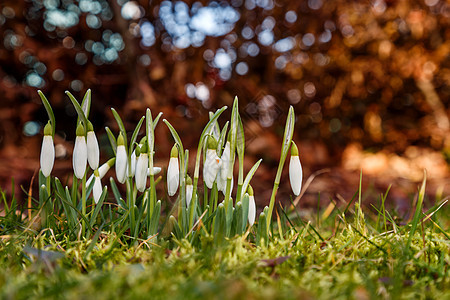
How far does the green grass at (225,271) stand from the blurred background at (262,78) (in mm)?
1876

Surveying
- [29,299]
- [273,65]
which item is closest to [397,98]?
[273,65]

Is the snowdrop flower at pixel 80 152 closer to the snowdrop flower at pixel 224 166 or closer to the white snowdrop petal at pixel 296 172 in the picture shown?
the snowdrop flower at pixel 224 166

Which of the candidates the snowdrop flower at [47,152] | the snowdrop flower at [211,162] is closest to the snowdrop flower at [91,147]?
the snowdrop flower at [47,152]

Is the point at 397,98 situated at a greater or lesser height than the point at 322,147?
greater

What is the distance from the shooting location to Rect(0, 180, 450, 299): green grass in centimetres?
79

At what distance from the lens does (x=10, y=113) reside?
333 centimetres

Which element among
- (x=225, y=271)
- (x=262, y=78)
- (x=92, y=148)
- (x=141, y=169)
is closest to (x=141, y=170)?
(x=141, y=169)

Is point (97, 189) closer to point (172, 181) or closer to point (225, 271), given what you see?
point (172, 181)

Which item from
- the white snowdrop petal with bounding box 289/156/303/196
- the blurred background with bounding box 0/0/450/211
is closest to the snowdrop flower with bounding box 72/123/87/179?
the white snowdrop petal with bounding box 289/156/303/196

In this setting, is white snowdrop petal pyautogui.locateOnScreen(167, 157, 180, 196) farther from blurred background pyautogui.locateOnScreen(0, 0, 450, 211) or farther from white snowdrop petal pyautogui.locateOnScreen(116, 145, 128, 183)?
blurred background pyautogui.locateOnScreen(0, 0, 450, 211)

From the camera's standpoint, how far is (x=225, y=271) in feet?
3.20

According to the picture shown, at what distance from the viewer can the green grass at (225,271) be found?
79 cm

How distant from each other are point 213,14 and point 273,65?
0.69 metres

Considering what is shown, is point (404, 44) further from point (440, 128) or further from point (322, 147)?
point (322, 147)
